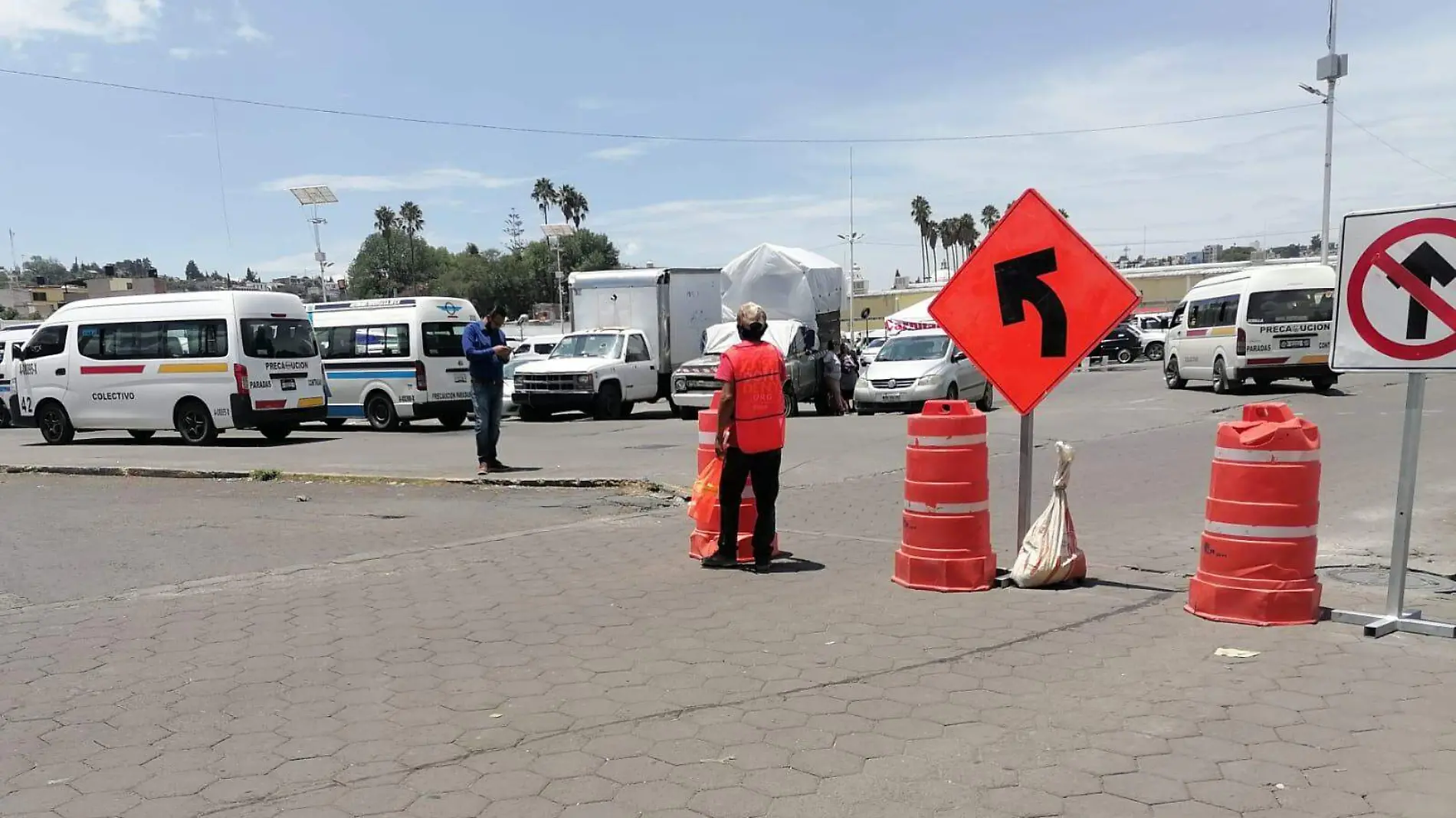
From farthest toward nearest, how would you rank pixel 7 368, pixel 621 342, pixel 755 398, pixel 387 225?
pixel 387 225 < pixel 7 368 < pixel 621 342 < pixel 755 398

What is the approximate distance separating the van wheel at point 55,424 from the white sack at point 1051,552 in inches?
687

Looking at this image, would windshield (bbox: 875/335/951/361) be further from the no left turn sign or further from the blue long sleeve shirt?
the no left turn sign

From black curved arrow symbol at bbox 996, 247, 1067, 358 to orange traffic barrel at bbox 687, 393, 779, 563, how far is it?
80.7 inches

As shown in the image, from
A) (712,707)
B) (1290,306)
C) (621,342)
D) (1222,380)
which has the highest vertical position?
(1290,306)

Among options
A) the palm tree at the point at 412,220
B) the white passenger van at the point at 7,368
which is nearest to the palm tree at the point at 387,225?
the palm tree at the point at 412,220

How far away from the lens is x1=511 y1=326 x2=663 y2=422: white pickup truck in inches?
828

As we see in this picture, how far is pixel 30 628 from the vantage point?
5.89 metres

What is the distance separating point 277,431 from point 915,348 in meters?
12.1

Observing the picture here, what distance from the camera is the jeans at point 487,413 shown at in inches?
464

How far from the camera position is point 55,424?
17.8 m

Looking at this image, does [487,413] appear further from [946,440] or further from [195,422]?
[195,422]

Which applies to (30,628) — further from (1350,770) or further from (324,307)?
(324,307)

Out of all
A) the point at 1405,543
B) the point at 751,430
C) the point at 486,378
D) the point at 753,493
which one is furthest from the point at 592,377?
the point at 1405,543

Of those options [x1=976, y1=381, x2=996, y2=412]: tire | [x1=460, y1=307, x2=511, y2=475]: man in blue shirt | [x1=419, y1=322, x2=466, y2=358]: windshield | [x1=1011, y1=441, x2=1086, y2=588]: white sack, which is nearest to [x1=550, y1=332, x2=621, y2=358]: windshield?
[x1=419, y1=322, x2=466, y2=358]: windshield
